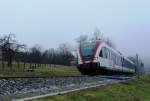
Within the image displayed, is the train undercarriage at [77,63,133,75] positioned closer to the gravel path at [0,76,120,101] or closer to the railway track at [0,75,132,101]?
the railway track at [0,75,132,101]

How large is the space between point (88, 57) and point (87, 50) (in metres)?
0.67

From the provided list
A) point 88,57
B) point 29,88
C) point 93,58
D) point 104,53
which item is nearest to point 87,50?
point 88,57

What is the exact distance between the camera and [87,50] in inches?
1215

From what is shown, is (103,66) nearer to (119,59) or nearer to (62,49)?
(119,59)

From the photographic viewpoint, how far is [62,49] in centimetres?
12950

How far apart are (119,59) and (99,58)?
369 inches

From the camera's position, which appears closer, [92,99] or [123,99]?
[92,99]

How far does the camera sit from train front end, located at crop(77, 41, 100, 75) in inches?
1188

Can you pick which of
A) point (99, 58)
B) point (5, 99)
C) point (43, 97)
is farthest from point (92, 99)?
point (99, 58)

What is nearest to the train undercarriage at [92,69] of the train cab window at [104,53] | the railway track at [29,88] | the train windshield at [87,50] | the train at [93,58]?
the train at [93,58]

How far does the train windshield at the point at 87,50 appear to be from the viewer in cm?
3057

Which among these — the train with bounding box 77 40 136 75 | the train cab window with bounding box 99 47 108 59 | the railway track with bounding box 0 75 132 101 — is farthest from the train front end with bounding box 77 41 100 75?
the railway track with bounding box 0 75 132 101

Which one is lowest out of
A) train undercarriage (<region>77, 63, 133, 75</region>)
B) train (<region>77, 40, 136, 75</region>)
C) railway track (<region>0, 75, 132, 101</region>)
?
railway track (<region>0, 75, 132, 101</region>)

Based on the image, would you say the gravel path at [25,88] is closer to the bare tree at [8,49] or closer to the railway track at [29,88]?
the railway track at [29,88]
